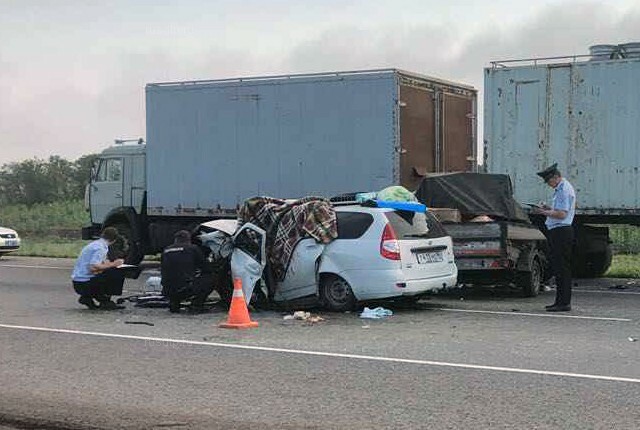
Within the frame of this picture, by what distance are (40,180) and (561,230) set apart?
2607 inches

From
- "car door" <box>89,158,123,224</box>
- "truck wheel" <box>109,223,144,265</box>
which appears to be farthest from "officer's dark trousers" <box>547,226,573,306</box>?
"car door" <box>89,158,123,224</box>

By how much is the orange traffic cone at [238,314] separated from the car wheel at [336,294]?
1.44 meters

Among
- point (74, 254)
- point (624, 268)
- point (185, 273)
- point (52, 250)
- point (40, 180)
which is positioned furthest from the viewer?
point (40, 180)

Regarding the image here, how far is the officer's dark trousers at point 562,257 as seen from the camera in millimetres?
11094

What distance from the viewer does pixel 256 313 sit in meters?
11.3

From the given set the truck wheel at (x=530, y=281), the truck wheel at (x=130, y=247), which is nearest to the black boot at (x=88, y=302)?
the truck wheel at (x=530, y=281)

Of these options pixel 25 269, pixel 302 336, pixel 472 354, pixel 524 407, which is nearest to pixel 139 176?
pixel 25 269

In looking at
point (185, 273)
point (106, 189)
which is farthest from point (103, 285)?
point (106, 189)

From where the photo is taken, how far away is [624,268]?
59.8ft

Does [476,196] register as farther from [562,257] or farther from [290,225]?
[290,225]

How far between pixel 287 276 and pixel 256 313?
661 millimetres

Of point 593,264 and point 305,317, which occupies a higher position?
point 593,264

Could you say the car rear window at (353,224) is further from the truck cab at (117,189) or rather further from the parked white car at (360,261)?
the truck cab at (117,189)

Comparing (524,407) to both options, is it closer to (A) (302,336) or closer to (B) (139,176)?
(A) (302,336)
